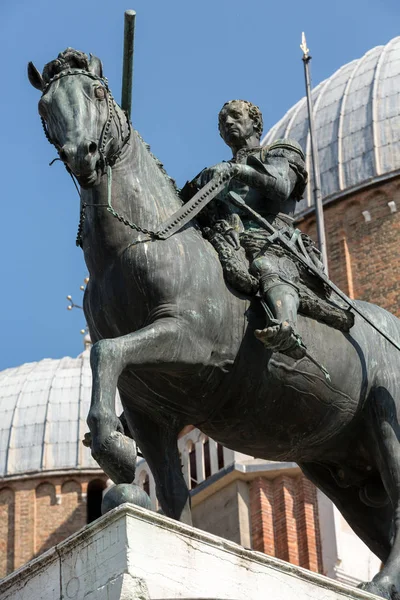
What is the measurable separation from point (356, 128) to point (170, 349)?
26011mm

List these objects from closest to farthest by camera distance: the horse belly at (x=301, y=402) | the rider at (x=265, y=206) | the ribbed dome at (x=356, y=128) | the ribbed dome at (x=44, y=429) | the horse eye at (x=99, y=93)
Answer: the horse eye at (x=99, y=93) → the rider at (x=265, y=206) → the horse belly at (x=301, y=402) → the ribbed dome at (x=356, y=128) → the ribbed dome at (x=44, y=429)

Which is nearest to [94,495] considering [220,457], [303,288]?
[220,457]

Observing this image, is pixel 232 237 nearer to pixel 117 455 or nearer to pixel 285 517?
pixel 117 455

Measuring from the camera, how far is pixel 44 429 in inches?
1663

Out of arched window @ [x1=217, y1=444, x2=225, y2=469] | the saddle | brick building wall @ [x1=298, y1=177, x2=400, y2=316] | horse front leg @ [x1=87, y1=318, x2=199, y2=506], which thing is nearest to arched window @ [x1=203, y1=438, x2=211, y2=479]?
arched window @ [x1=217, y1=444, x2=225, y2=469]

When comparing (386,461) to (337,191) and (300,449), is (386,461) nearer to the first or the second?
(300,449)

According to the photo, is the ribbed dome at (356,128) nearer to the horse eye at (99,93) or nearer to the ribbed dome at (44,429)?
the ribbed dome at (44,429)

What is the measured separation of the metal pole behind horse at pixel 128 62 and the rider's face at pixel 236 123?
1.02 m

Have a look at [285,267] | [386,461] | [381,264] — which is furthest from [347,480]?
[381,264]

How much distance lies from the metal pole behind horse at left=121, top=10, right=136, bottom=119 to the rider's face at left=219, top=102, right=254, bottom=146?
40.1 inches

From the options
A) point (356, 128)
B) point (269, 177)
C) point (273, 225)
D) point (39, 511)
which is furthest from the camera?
point (39, 511)

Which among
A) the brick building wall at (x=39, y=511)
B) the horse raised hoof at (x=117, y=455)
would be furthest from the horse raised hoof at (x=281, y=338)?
the brick building wall at (x=39, y=511)

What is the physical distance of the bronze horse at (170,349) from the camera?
896 centimetres

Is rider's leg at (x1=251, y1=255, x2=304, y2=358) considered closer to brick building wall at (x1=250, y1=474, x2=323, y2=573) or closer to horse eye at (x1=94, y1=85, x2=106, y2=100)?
horse eye at (x1=94, y1=85, x2=106, y2=100)
